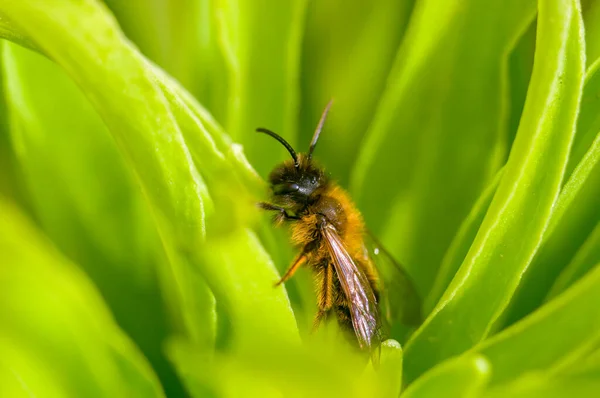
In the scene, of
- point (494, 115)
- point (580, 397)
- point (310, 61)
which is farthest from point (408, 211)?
point (580, 397)

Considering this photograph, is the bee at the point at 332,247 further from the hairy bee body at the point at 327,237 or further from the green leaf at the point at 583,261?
the green leaf at the point at 583,261

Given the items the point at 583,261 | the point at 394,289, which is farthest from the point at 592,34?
the point at 394,289

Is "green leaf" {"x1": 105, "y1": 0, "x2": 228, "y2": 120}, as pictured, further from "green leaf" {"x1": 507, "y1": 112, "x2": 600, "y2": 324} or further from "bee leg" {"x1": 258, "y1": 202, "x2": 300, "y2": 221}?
"green leaf" {"x1": 507, "y1": 112, "x2": 600, "y2": 324}

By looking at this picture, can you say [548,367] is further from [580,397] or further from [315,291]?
[315,291]

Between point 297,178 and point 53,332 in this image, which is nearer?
point 53,332

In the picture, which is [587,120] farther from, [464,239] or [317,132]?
[317,132]

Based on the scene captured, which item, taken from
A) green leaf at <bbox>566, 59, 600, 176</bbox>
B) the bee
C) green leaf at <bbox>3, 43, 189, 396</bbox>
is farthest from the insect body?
green leaf at <bbox>566, 59, 600, 176</bbox>

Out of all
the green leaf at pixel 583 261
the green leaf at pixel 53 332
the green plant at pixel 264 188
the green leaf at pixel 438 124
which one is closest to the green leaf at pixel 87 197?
the green plant at pixel 264 188
